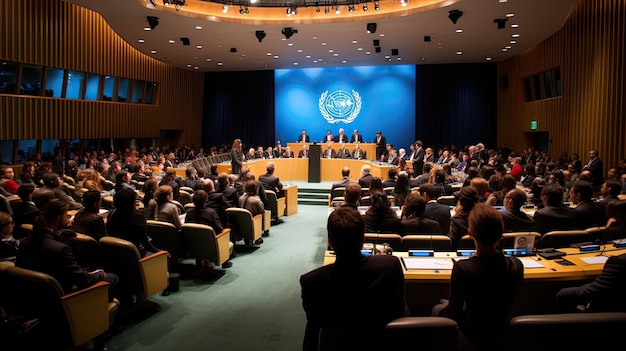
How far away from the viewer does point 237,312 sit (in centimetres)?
479

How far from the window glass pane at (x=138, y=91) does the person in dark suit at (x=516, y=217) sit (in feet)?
49.5

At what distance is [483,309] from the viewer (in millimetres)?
2377

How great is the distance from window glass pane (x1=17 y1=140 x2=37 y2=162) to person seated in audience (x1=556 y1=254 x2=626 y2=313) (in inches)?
519

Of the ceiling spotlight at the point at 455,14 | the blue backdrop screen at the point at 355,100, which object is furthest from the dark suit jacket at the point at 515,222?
the blue backdrop screen at the point at 355,100

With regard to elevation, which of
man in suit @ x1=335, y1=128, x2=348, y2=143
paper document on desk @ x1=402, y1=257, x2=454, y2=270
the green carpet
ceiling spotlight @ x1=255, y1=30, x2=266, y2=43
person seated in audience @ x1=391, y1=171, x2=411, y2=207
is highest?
ceiling spotlight @ x1=255, y1=30, x2=266, y2=43

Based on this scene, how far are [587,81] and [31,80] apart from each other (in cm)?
1404

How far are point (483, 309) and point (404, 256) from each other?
1391 millimetres

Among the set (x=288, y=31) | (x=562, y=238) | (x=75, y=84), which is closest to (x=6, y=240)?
(x=562, y=238)

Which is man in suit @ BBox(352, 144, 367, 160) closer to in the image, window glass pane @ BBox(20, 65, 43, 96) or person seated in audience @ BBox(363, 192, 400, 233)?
window glass pane @ BBox(20, 65, 43, 96)

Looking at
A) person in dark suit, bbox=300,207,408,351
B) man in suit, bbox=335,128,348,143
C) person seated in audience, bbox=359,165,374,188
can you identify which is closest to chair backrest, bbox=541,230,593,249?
person in dark suit, bbox=300,207,408,351

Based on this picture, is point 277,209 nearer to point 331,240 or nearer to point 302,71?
point 331,240

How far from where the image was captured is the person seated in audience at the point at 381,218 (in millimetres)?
4844

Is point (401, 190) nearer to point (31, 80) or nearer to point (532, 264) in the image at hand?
point (532, 264)

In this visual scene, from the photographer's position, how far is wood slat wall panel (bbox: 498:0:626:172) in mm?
10359
